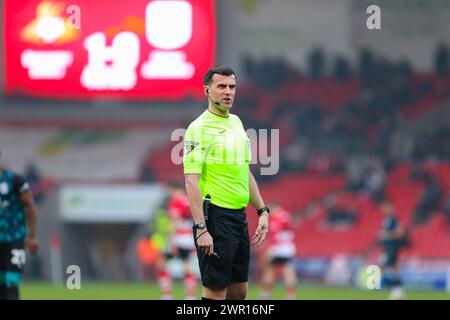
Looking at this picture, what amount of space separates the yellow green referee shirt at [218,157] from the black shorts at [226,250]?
0.09 metres

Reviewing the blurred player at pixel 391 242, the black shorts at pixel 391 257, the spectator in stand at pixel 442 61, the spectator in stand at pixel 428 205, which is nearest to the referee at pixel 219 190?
the blurred player at pixel 391 242

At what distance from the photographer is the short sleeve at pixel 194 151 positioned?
821cm

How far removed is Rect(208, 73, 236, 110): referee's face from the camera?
326 inches

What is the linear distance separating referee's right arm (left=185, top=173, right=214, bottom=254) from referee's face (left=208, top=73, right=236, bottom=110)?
0.60m

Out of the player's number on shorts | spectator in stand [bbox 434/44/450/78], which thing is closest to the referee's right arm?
the player's number on shorts

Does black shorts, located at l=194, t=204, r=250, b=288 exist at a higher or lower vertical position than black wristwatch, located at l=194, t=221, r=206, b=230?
lower

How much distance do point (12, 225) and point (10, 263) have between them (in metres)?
0.37

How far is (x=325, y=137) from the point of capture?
33438 millimetres

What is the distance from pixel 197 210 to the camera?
8117 mm

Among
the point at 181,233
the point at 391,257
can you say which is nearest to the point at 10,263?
the point at 181,233

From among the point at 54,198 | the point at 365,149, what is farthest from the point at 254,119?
the point at 54,198

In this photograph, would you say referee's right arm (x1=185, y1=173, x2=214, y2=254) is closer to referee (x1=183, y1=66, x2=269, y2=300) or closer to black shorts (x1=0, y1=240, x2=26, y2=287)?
referee (x1=183, y1=66, x2=269, y2=300)

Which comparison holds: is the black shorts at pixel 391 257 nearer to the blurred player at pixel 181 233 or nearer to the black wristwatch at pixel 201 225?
the blurred player at pixel 181 233

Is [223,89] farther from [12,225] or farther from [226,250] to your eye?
[12,225]
